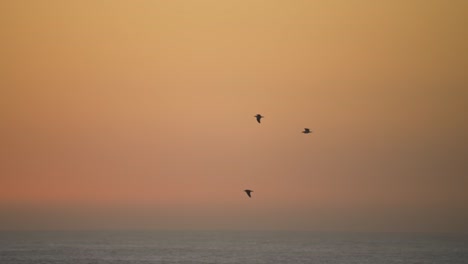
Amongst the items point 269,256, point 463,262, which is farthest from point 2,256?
point 463,262

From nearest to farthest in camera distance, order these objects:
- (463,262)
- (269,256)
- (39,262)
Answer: (39,262) → (463,262) → (269,256)

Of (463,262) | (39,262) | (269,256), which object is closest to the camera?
(39,262)

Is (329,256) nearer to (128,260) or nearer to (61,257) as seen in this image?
(128,260)

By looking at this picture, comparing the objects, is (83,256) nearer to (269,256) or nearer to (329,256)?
(269,256)

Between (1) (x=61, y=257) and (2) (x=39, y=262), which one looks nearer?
(2) (x=39, y=262)

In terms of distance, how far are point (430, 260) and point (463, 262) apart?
5.94 metres

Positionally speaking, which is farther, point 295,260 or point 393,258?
point 393,258

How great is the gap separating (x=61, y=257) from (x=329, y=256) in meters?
50.1

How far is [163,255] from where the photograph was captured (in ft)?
512

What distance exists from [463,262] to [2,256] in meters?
84.0

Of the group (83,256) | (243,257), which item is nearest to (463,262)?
(243,257)

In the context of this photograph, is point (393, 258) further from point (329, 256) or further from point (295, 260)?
point (295, 260)

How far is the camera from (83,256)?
151 metres

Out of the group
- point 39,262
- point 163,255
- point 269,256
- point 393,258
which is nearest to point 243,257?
point 269,256
